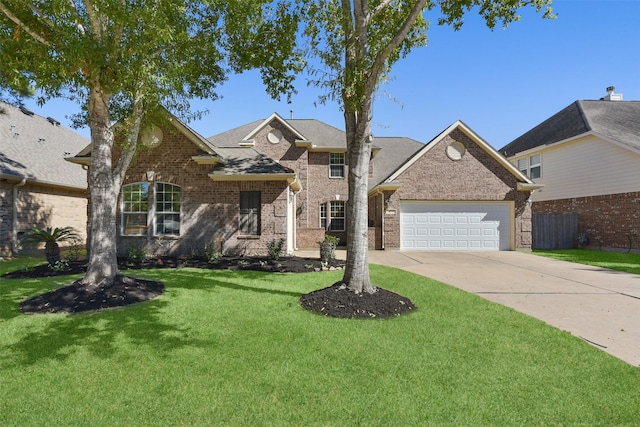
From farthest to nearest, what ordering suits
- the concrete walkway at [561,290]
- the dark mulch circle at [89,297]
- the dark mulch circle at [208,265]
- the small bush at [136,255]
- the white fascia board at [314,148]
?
the white fascia board at [314,148] < the small bush at [136,255] < the dark mulch circle at [208,265] < the dark mulch circle at [89,297] < the concrete walkway at [561,290]

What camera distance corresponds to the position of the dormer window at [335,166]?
69.1 ft

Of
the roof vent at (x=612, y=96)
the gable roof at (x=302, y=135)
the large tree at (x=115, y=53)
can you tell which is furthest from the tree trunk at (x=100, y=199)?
the roof vent at (x=612, y=96)

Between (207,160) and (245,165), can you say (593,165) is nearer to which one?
(245,165)

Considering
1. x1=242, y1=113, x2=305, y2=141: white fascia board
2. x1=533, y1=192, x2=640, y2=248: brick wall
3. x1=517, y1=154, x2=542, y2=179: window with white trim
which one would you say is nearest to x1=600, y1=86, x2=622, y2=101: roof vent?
x1=517, y1=154, x2=542, y2=179: window with white trim

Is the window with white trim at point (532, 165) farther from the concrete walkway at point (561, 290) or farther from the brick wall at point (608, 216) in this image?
the concrete walkway at point (561, 290)

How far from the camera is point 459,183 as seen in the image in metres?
16.6

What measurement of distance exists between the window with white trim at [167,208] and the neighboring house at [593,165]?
66.7ft

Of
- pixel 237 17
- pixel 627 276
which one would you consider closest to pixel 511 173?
pixel 627 276

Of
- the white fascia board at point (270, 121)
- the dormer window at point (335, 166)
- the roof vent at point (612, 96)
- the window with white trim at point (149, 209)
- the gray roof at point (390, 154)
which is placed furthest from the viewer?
the roof vent at point (612, 96)

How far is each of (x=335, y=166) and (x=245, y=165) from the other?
8.88 m

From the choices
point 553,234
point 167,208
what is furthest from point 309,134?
point 553,234

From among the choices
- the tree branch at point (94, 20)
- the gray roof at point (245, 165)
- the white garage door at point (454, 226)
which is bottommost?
the white garage door at point (454, 226)

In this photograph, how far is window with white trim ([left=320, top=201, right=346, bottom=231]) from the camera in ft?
68.4

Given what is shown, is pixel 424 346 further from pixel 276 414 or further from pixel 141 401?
pixel 141 401
